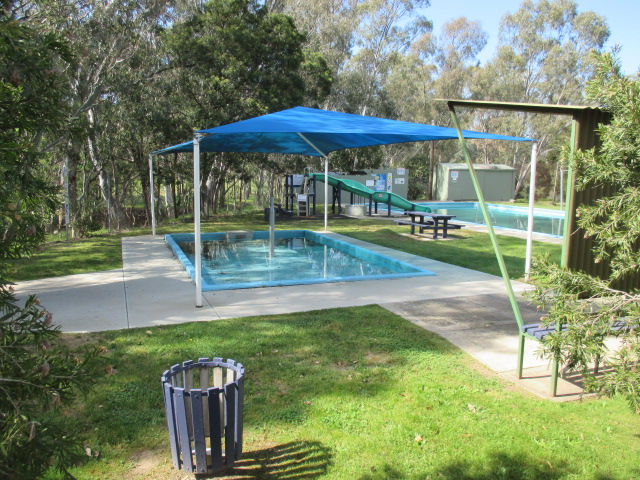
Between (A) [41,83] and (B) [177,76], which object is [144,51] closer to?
(B) [177,76]

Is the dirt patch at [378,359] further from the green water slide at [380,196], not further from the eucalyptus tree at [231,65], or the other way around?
the green water slide at [380,196]

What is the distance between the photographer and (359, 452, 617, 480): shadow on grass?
2.66 meters

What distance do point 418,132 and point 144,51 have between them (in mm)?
12055

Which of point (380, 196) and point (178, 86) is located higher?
point (178, 86)

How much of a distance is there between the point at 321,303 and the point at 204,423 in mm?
3333

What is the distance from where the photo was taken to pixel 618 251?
196 cm

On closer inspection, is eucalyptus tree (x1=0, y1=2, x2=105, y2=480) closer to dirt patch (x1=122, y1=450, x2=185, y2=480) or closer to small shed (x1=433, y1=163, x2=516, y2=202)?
dirt patch (x1=122, y1=450, x2=185, y2=480)

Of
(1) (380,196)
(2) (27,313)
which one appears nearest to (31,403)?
(2) (27,313)

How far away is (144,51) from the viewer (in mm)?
15656

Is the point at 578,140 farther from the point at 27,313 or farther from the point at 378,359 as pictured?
the point at 27,313

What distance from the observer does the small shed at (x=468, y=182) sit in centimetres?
2789

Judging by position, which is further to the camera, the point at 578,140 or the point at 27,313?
the point at 578,140

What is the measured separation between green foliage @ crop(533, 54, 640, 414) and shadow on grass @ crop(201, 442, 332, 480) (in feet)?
4.80

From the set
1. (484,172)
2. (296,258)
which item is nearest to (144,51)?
(296,258)
